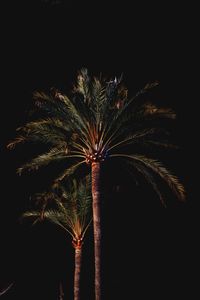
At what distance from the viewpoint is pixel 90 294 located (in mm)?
22281

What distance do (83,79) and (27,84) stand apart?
692 centimetres

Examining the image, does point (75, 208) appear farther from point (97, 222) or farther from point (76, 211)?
point (97, 222)

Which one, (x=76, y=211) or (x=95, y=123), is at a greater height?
(x=95, y=123)

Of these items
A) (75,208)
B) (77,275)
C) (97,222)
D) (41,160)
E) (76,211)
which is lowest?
(77,275)

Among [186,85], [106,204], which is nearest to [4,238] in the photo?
[106,204]

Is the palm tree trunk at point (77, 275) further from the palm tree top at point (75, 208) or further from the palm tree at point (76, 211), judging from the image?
the palm tree top at point (75, 208)

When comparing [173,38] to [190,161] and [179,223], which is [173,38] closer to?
[190,161]

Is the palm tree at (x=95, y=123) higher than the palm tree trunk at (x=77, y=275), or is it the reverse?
the palm tree at (x=95, y=123)

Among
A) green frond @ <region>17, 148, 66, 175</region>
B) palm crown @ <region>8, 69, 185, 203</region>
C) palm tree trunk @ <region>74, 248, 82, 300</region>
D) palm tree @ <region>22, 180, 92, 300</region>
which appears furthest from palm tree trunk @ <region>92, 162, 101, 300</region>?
palm tree trunk @ <region>74, 248, 82, 300</region>

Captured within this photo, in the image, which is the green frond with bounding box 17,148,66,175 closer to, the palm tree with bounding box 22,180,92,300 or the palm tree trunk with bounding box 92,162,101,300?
the palm tree trunk with bounding box 92,162,101,300

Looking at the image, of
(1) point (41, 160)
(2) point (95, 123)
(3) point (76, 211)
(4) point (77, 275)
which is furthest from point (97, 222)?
(4) point (77, 275)

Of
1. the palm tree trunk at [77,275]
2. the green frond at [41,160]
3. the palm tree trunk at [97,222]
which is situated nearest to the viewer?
the green frond at [41,160]

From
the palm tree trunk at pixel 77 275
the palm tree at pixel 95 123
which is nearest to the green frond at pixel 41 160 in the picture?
the palm tree at pixel 95 123

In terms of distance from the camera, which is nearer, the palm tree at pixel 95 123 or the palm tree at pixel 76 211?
the palm tree at pixel 95 123
